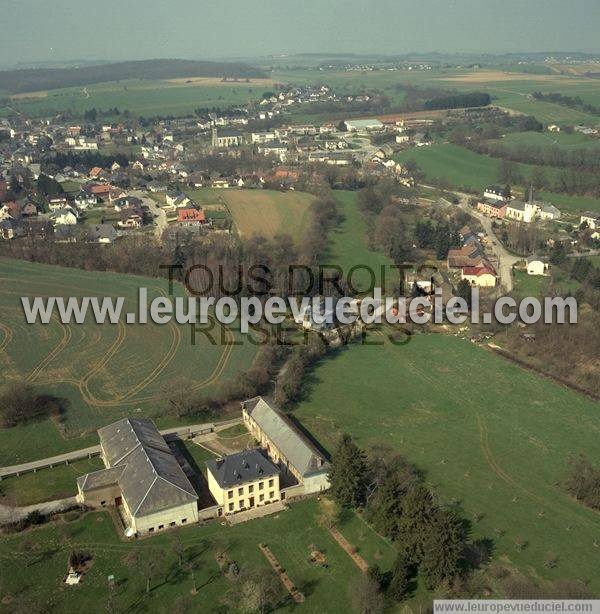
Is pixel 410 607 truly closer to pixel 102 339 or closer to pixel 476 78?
pixel 102 339

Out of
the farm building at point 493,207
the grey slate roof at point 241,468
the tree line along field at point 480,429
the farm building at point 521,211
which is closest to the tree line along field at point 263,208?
the farm building at point 493,207

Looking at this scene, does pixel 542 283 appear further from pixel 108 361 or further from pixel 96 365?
pixel 96 365

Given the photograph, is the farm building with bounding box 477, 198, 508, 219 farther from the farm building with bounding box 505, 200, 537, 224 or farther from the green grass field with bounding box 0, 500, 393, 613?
the green grass field with bounding box 0, 500, 393, 613

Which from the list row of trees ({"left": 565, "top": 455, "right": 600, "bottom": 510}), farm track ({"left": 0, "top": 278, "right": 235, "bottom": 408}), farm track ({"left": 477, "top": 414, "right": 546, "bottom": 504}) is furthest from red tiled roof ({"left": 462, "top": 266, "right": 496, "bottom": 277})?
row of trees ({"left": 565, "top": 455, "right": 600, "bottom": 510})

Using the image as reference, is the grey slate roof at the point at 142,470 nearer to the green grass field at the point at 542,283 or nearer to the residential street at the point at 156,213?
the green grass field at the point at 542,283

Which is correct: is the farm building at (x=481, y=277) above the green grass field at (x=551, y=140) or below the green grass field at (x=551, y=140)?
below

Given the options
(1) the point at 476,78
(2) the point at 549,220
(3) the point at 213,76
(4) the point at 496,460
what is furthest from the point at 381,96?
(4) the point at 496,460
